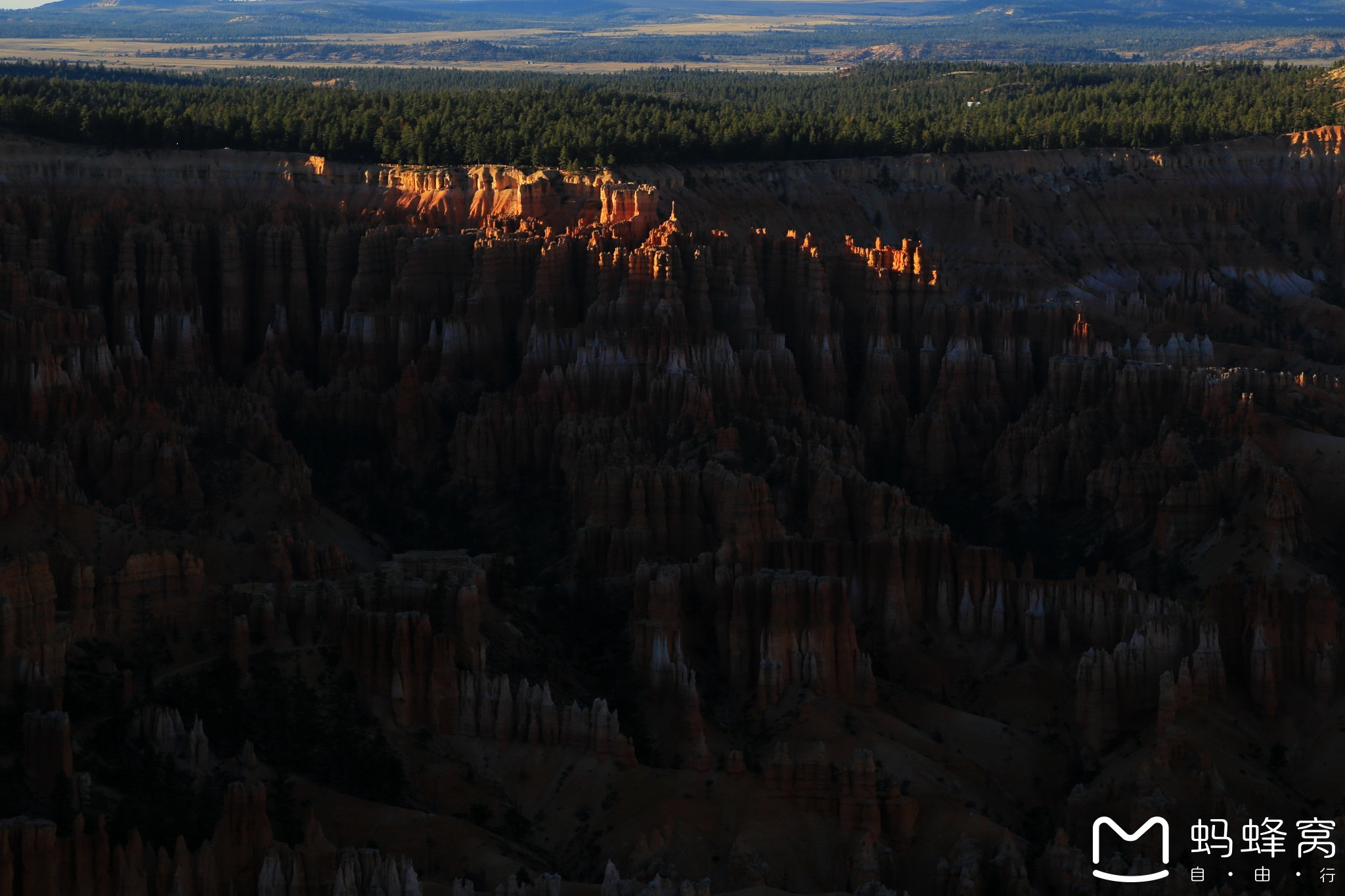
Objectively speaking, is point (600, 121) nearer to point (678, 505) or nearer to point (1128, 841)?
point (678, 505)

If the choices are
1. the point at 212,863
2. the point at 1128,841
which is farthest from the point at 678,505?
the point at 212,863

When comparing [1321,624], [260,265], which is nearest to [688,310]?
[260,265]

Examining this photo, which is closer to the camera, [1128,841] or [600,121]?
[1128,841]

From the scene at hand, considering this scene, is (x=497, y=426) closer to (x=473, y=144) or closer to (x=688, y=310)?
(x=688, y=310)

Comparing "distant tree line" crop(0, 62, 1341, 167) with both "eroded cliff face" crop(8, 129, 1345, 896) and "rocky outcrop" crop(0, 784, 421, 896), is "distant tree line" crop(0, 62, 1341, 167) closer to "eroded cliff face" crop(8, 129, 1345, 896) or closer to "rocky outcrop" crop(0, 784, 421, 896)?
"eroded cliff face" crop(8, 129, 1345, 896)

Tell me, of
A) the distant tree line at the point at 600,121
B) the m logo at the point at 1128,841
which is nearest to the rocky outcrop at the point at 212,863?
the m logo at the point at 1128,841

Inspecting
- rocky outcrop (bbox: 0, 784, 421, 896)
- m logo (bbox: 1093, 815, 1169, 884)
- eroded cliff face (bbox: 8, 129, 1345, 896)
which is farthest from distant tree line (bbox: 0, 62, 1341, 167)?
rocky outcrop (bbox: 0, 784, 421, 896)
